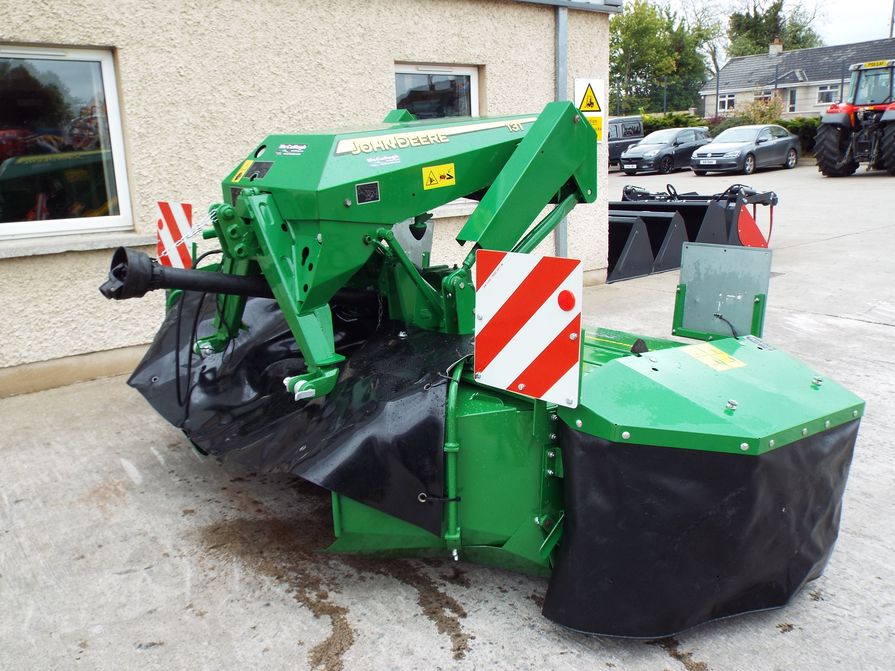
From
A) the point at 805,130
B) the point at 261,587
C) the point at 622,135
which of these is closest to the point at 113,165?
the point at 261,587

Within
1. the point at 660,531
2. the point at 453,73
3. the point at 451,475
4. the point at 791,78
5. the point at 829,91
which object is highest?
the point at 791,78

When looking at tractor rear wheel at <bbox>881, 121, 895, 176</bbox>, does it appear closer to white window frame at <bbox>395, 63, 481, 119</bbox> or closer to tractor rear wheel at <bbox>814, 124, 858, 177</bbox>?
tractor rear wheel at <bbox>814, 124, 858, 177</bbox>

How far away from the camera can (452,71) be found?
22.2 ft

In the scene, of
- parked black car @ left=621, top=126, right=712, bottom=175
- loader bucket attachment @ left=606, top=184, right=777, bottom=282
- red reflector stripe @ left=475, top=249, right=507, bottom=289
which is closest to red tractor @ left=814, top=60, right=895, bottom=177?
parked black car @ left=621, top=126, right=712, bottom=175

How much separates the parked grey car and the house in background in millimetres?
24370

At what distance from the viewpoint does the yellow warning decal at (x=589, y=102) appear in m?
7.21

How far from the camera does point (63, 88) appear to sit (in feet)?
16.4

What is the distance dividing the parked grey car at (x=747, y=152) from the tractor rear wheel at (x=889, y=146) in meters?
4.19

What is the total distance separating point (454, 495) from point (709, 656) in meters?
0.91

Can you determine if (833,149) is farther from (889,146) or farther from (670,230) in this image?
(670,230)

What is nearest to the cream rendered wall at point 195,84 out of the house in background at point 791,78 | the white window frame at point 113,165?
the white window frame at point 113,165

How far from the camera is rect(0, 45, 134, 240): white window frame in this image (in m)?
4.88

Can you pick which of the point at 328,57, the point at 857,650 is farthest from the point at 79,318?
the point at 857,650

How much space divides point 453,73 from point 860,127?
15440mm
